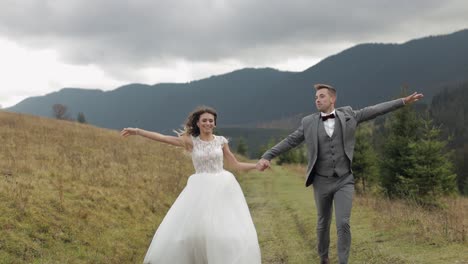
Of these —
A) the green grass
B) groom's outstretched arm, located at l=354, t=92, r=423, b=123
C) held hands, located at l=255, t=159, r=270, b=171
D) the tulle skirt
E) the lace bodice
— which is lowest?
the green grass

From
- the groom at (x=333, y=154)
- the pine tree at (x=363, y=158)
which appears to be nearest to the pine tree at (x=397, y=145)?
the pine tree at (x=363, y=158)

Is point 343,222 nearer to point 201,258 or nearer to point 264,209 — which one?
point 201,258

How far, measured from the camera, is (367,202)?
16.0 m

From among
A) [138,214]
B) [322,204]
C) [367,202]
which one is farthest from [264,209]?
[322,204]

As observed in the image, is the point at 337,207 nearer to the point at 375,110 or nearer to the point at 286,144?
the point at 286,144

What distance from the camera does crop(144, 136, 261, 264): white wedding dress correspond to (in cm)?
673

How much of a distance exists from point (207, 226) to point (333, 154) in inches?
93.9

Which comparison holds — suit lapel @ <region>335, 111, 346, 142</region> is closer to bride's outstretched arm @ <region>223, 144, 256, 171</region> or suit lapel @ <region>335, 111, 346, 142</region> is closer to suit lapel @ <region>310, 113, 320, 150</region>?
suit lapel @ <region>310, 113, 320, 150</region>

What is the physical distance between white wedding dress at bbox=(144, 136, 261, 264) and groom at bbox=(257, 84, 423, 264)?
1.46m

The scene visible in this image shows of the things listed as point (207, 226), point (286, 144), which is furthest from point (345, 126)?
point (207, 226)

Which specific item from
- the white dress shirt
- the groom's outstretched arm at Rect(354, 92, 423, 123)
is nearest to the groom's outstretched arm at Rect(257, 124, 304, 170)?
the white dress shirt

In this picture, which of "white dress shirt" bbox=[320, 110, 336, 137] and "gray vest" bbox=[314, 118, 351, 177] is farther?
"white dress shirt" bbox=[320, 110, 336, 137]

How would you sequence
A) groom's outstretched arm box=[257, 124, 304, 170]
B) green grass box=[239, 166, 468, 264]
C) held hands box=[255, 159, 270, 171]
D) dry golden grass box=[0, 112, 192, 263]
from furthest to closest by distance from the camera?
dry golden grass box=[0, 112, 192, 263], green grass box=[239, 166, 468, 264], held hands box=[255, 159, 270, 171], groom's outstretched arm box=[257, 124, 304, 170]

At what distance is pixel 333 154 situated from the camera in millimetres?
7609
